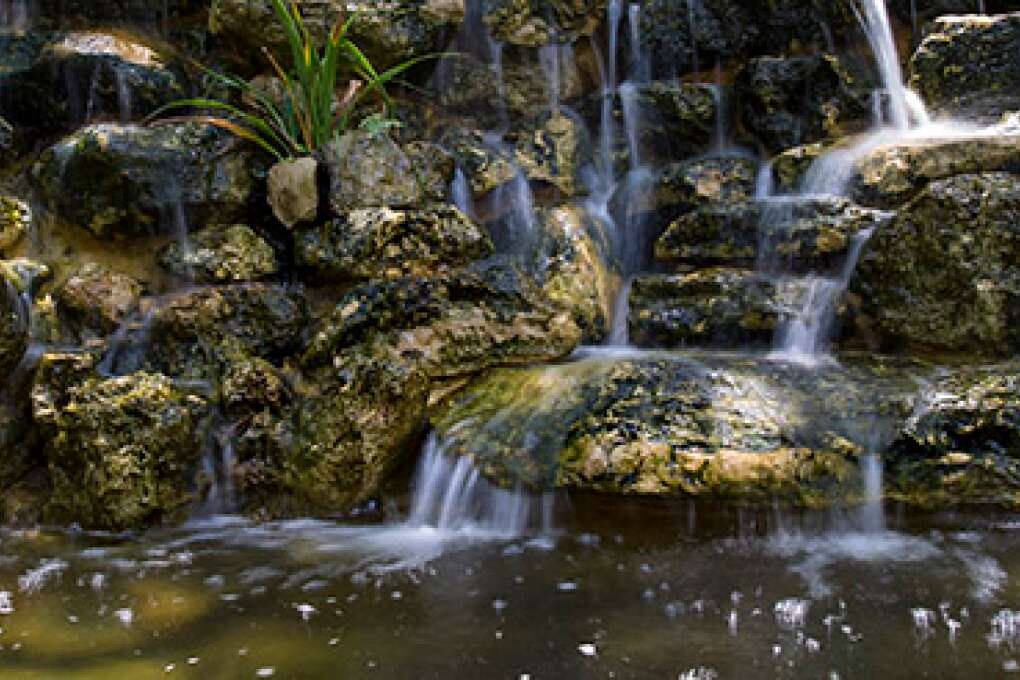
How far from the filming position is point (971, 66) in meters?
6.18

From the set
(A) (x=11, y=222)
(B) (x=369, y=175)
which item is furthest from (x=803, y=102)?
(A) (x=11, y=222)

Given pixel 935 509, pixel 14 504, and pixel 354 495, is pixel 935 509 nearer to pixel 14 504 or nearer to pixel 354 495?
pixel 354 495

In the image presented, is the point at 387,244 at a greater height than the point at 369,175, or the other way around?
the point at 369,175

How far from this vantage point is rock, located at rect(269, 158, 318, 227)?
4.86 meters

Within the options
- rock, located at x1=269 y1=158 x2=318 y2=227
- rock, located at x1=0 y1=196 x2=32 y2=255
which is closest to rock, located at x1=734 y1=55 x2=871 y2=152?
rock, located at x1=269 y1=158 x2=318 y2=227

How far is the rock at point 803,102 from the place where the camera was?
21.1 feet

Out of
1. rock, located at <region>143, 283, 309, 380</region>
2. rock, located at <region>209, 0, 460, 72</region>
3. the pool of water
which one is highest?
rock, located at <region>209, 0, 460, 72</region>

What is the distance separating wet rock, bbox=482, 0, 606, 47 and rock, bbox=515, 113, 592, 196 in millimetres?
1104

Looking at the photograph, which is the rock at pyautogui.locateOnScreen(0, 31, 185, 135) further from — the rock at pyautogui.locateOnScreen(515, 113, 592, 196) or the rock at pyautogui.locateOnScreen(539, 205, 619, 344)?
the rock at pyautogui.locateOnScreen(539, 205, 619, 344)

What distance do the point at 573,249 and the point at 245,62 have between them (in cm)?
314

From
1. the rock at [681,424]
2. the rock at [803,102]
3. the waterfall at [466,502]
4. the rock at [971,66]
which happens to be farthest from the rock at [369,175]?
the rock at [971,66]

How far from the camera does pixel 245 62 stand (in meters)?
→ 6.13

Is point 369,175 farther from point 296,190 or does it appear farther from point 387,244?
point 387,244

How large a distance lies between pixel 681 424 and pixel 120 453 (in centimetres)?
275
